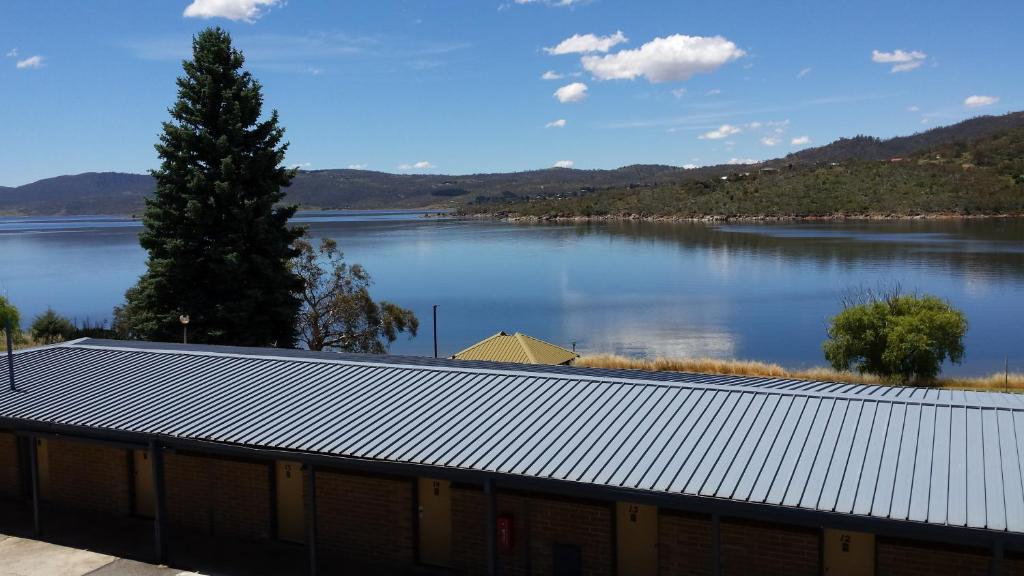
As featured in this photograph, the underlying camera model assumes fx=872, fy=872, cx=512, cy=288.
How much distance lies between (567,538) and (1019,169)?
16477 centimetres

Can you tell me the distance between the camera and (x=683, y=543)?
1134cm

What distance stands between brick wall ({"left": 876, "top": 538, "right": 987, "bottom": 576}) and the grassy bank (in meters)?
19.4

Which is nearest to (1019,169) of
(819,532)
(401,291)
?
(401,291)

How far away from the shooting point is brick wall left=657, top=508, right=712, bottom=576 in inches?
441

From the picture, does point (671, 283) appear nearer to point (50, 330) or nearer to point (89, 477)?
point (50, 330)

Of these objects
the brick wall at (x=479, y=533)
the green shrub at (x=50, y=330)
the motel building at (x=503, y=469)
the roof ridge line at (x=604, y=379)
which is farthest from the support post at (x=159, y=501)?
the green shrub at (x=50, y=330)

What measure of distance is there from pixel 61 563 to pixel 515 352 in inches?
623

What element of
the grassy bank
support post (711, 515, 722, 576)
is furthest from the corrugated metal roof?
the grassy bank

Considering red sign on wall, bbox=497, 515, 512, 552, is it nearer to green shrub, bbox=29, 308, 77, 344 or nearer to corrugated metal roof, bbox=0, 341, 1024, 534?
corrugated metal roof, bbox=0, 341, 1024, 534

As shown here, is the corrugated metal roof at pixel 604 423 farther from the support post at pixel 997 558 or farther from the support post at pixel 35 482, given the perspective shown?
the support post at pixel 35 482

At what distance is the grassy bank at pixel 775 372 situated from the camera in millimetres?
32375

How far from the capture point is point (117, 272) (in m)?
93.7

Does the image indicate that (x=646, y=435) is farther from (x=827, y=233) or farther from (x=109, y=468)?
(x=827, y=233)

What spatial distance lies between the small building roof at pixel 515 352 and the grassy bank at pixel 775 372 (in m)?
3.08
